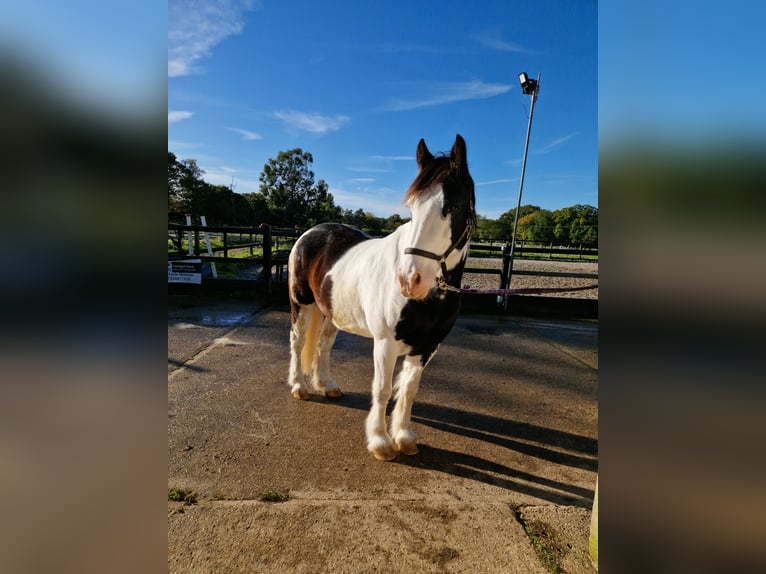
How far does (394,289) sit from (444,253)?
1.52 ft

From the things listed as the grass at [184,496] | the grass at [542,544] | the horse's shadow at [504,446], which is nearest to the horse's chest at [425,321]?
the horse's shadow at [504,446]

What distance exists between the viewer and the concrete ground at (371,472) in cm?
154

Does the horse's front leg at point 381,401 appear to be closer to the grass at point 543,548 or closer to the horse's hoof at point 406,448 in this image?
the horse's hoof at point 406,448

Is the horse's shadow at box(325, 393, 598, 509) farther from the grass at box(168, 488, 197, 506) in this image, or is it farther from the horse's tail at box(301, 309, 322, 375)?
the grass at box(168, 488, 197, 506)

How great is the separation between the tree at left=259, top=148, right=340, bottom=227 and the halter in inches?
1340

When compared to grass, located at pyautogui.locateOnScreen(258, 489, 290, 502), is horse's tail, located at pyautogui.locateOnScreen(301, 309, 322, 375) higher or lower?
higher

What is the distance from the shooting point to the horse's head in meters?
1.80

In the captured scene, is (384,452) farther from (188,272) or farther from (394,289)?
(188,272)

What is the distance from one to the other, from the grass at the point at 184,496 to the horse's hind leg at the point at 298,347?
124 centimetres

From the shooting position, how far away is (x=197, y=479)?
6.49 ft

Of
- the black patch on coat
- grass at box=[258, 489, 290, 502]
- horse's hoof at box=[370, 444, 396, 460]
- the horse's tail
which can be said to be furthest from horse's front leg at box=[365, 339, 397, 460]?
the horse's tail
